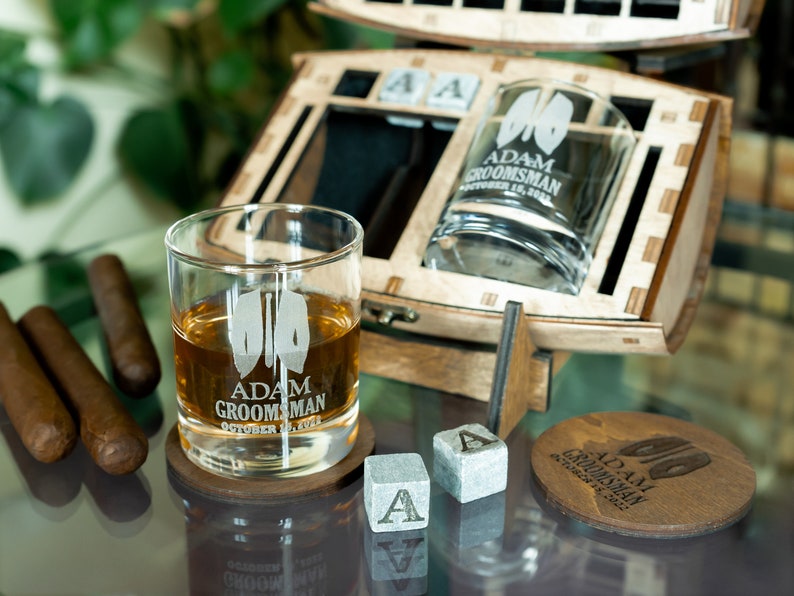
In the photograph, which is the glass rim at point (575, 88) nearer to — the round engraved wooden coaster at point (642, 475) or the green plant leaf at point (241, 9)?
the round engraved wooden coaster at point (642, 475)

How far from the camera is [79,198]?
1.70 meters

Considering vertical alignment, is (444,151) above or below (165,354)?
above

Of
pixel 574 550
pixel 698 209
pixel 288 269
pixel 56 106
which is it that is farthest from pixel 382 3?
pixel 56 106

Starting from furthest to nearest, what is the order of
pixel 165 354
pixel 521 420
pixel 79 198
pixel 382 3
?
pixel 79 198
pixel 382 3
pixel 165 354
pixel 521 420

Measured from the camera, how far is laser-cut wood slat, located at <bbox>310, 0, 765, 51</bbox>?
31.9 inches

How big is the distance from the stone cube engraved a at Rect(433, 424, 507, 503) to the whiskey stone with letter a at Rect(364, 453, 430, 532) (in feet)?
0.10

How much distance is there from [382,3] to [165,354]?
405 millimetres

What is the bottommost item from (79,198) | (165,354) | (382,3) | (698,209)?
(79,198)

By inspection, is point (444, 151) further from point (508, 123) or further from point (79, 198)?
point (79, 198)

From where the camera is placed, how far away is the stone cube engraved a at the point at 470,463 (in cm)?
59

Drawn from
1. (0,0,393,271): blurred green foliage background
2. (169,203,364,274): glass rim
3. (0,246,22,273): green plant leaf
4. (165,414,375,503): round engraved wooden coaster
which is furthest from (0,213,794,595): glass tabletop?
(0,0,393,271): blurred green foliage background

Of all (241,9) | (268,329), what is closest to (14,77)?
(241,9)

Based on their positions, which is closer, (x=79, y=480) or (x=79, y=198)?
(x=79, y=480)

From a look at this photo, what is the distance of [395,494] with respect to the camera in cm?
55
